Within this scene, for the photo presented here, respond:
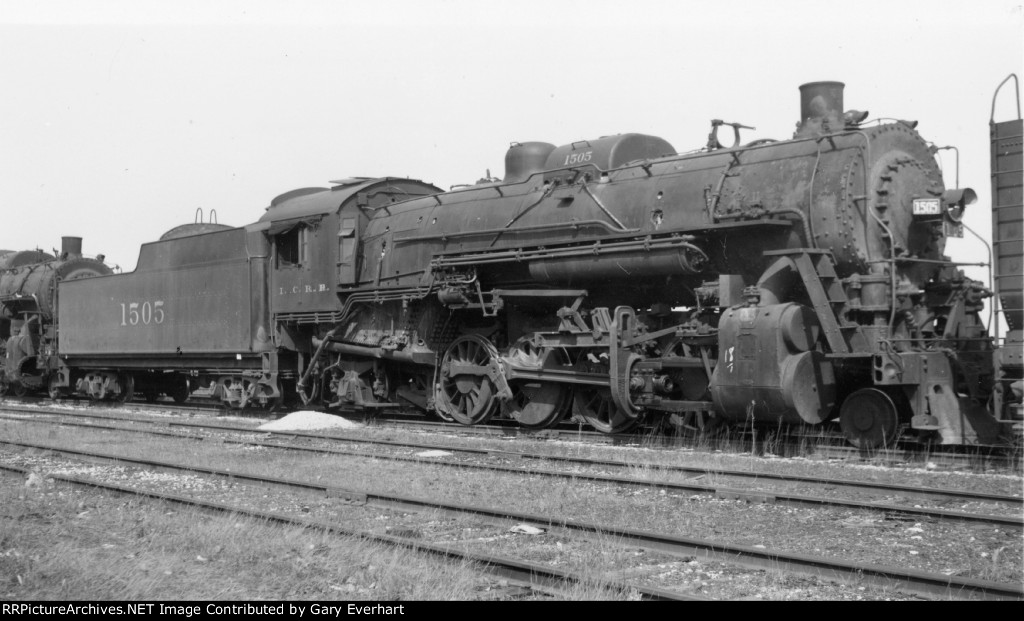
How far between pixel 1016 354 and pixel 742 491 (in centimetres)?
294

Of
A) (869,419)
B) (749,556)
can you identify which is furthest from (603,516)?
(869,419)

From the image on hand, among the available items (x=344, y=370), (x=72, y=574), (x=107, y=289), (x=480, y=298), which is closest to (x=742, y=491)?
(x=72, y=574)

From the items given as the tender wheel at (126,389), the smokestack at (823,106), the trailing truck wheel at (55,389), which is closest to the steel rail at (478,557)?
the smokestack at (823,106)

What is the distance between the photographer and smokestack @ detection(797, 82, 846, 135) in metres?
10.8

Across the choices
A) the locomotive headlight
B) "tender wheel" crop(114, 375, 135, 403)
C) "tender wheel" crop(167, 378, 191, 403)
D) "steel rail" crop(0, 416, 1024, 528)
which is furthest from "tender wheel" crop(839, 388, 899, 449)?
"tender wheel" crop(114, 375, 135, 403)

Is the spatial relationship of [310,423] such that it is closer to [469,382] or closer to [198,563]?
[469,382]

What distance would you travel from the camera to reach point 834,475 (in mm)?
8914

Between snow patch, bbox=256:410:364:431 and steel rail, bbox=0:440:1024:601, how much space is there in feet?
21.0

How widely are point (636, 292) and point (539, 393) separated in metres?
1.98

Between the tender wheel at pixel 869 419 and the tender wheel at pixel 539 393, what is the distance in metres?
3.88

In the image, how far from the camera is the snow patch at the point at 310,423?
14609mm

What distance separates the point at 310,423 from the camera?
48.8 feet

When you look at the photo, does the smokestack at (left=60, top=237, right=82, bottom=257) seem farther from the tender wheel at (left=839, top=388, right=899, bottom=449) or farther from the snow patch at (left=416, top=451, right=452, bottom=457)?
the tender wheel at (left=839, top=388, right=899, bottom=449)

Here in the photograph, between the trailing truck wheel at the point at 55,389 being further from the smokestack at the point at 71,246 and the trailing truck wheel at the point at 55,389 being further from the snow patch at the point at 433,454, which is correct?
the snow patch at the point at 433,454
